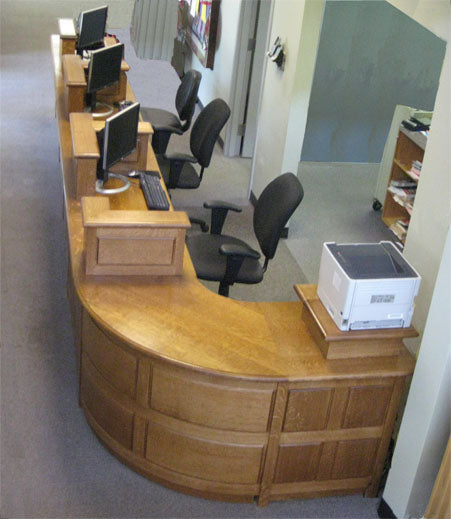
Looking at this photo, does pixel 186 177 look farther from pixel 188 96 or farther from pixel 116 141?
pixel 116 141

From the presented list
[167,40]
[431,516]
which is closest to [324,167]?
[167,40]

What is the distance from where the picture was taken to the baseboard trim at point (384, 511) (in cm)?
405

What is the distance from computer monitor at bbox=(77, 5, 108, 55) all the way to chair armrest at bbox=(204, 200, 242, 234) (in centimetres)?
242

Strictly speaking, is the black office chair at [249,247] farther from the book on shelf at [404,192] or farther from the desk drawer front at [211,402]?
the book on shelf at [404,192]

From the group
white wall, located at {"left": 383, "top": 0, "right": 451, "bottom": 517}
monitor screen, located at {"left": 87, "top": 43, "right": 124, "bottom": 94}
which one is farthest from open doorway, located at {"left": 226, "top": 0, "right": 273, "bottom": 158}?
white wall, located at {"left": 383, "top": 0, "right": 451, "bottom": 517}

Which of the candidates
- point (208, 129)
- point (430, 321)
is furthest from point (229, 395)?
point (208, 129)

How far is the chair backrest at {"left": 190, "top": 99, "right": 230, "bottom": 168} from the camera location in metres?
6.39

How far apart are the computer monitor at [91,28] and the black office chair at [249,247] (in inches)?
103

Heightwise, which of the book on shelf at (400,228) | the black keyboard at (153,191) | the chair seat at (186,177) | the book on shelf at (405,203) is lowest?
the book on shelf at (400,228)

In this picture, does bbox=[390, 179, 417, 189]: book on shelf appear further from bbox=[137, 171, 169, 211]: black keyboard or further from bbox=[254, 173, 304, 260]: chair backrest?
bbox=[137, 171, 169, 211]: black keyboard

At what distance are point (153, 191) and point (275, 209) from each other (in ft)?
2.66

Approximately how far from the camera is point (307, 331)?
13.4 feet

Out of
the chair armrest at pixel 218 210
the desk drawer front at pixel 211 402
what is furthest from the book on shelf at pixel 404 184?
the desk drawer front at pixel 211 402

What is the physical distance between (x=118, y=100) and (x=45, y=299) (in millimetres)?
1991
